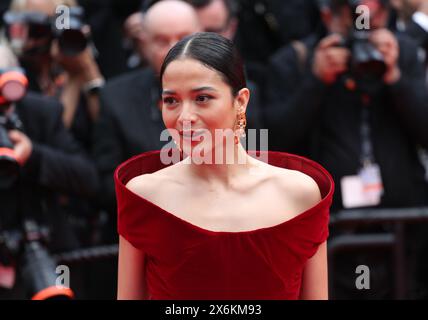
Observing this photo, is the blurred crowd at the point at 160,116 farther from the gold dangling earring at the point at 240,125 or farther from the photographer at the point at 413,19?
the gold dangling earring at the point at 240,125

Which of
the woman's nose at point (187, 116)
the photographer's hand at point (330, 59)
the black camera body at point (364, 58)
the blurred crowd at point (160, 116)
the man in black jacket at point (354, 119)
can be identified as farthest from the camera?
the man in black jacket at point (354, 119)

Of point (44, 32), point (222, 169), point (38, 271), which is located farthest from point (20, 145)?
point (222, 169)

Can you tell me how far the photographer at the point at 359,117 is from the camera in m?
4.54

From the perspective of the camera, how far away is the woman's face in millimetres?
2332

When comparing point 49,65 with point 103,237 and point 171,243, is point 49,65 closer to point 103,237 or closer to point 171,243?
point 103,237

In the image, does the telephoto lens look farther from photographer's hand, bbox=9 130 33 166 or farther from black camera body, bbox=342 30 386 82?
black camera body, bbox=342 30 386 82

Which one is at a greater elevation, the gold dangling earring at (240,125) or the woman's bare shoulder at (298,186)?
the gold dangling earring at (240,125)

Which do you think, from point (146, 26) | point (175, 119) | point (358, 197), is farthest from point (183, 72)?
point (358, 197)

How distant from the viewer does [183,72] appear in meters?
2.33

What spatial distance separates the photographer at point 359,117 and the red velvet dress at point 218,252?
84.7 inches

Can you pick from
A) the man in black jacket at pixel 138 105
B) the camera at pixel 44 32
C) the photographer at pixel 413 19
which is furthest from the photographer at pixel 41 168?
the photographer at pixel 413 19

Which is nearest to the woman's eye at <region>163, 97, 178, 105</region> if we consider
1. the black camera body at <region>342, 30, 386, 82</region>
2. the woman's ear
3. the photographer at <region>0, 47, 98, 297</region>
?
the woman's ear

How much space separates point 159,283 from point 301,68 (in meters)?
2.55

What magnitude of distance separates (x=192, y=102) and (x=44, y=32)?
2329mm
